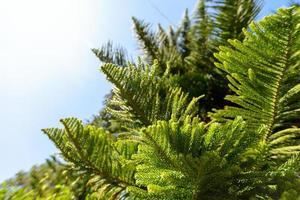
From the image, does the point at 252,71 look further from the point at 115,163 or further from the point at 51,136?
the point at 51,136

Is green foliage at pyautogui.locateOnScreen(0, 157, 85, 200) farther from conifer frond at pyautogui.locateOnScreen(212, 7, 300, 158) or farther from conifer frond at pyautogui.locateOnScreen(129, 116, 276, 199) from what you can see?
conifer frond at pyautogui.locateOnScreen(212, 7, 300, 158)

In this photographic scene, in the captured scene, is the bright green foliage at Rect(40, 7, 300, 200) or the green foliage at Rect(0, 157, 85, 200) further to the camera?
the bright green foliage at Rect(40, 7, 300, 200)

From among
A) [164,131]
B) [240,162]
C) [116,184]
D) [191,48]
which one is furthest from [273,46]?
[191,48]

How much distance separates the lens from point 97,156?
176 cm

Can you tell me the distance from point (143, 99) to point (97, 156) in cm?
33

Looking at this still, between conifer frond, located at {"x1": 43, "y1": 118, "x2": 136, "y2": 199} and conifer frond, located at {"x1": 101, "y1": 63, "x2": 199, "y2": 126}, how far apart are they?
8.0 inches

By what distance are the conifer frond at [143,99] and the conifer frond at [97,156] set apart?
0.20 metres

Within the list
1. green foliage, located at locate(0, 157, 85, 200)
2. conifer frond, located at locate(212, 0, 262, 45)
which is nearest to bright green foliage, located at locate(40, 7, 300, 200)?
green foliage, located at locate(0, 157, 85, 200)

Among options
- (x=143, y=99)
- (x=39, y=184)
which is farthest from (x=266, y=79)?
(x=39, y=184)

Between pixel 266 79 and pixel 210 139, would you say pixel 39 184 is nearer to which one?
pixel 210 139

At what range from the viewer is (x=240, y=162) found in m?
1.61

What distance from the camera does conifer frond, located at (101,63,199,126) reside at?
1936 mm

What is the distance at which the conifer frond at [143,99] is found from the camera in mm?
1936

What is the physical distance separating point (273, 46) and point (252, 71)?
110mm
